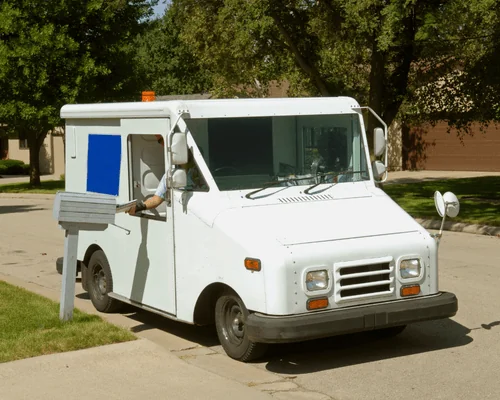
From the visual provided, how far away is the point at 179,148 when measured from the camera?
7.97 metres

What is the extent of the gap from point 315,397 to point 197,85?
54.8 metres

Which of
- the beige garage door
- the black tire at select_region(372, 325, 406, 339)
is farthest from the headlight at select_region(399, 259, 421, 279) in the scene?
the beige garage door

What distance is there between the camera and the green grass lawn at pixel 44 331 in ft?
26.6

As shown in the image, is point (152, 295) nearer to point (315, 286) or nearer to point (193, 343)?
point (193, 343)

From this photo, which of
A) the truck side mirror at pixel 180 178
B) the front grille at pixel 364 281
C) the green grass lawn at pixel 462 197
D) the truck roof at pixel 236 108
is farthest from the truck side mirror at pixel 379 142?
the green grass lawn at pixel 462 197

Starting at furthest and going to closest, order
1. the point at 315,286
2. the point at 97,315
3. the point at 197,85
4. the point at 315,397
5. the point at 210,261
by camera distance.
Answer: the point at 197,85 → the point at 97,315 → the point at 210,261 → the point at 315,286 → the point at 315,397

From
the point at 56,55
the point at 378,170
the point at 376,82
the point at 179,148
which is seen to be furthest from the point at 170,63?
the point at 179,148

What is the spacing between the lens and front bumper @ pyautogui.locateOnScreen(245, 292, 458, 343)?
7180mm

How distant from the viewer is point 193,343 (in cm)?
865

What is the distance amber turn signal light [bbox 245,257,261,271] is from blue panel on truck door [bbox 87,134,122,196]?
2.50 meters

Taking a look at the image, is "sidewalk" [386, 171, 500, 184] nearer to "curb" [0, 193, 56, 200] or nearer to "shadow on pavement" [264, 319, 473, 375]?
"curb" [0, 193, 56, 200]

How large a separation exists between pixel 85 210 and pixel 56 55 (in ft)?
77.3

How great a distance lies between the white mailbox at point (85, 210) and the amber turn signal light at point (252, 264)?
185cm

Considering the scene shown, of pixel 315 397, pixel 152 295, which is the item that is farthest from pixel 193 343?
pixel 315 397
